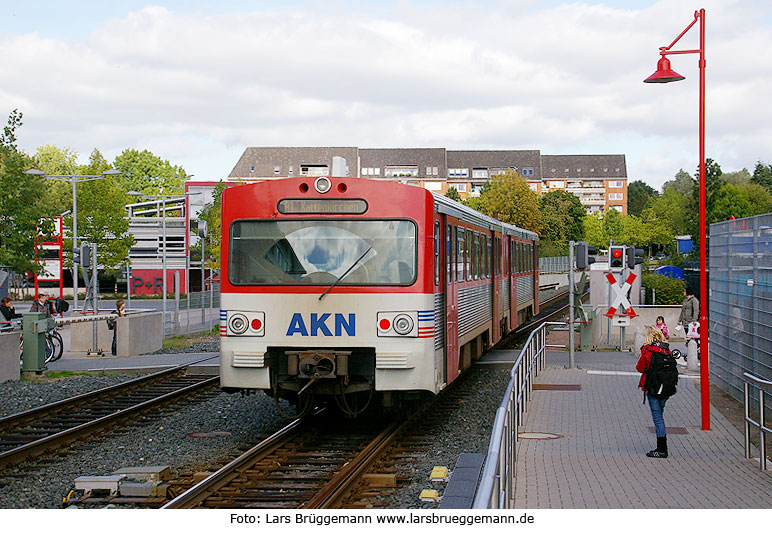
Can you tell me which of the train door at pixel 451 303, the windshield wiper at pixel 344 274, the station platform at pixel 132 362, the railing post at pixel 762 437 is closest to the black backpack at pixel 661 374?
the railing post at pixel 762 437

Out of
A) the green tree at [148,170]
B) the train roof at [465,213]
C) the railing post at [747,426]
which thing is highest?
the green tree at [148,170]

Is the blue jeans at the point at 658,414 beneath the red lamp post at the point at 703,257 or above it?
beneath

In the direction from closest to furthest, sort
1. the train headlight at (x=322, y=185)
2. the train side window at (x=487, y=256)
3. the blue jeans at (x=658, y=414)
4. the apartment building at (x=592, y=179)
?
the blue jeans at (x=658, y=414) → the train headlight at (x=322, y=185) → the train side window at (x=487, y=256) → the apartment building at (x=592, y=179)

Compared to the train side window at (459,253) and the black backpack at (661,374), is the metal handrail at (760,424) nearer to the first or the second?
the black backpack at (661,374)

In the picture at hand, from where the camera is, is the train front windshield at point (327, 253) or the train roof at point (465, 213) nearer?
the train front windshield at point (327, 253)

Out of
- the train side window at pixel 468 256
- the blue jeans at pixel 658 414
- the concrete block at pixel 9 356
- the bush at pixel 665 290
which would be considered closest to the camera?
the blue jeans at pixel 658 414

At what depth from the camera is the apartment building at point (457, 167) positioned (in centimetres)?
12662

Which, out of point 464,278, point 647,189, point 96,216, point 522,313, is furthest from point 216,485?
point 647,189

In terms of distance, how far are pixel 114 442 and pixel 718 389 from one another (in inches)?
406

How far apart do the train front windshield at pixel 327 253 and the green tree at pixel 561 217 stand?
76.1 meters

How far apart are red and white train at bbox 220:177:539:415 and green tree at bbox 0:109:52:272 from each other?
49.4 ft

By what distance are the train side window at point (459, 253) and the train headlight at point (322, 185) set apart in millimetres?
2965

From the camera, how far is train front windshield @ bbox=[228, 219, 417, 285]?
37.0 ft

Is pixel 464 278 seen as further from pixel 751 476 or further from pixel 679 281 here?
pixel 679 281
